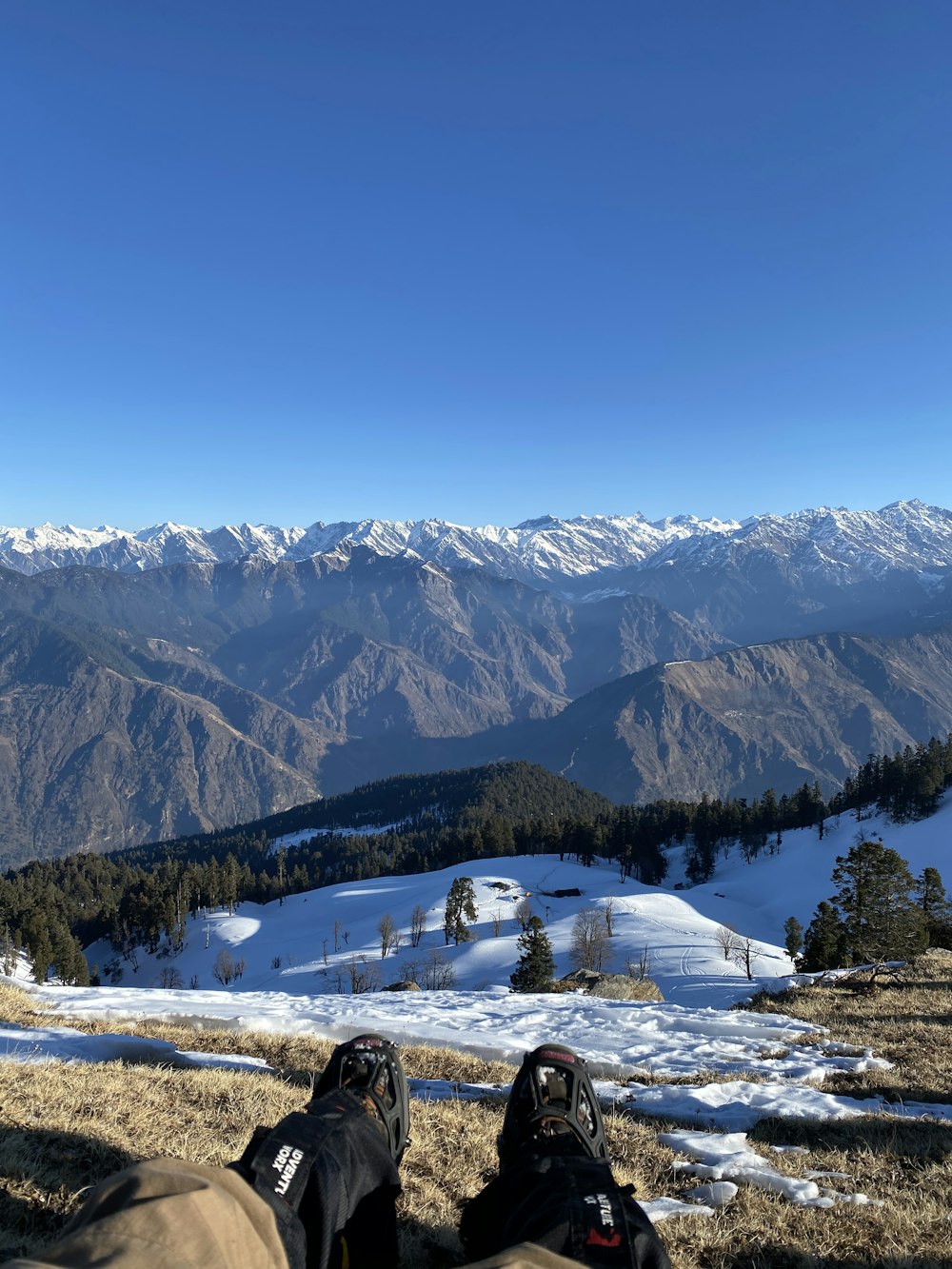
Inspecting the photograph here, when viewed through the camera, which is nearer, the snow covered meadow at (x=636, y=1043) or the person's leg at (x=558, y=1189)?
the person's leg at (x=558, y=1189)

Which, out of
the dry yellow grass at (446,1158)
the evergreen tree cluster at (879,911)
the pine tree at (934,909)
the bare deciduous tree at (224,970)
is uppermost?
the dry yellow grass at (446,1158)

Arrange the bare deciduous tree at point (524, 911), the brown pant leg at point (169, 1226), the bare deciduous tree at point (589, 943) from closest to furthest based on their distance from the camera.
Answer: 1. the brown pant leg at point (169, 1226)
2. the bare deciduous tree at point (589, 943)
3. the bare deciduous tree at point (524, 911)

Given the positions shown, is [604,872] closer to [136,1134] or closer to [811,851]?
[811,851]

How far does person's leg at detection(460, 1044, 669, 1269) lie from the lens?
99.4 inches

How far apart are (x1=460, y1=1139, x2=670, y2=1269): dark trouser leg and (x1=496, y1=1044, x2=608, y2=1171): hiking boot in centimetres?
44

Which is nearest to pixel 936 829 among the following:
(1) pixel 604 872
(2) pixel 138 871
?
(1) pixel 604 872

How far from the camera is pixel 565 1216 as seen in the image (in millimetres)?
2662

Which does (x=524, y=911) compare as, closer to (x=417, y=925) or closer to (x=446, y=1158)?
(x=417, y=925)

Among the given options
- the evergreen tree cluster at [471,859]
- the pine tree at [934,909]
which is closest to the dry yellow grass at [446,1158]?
the pine tree at [934,909]

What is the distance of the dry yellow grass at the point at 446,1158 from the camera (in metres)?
4.10

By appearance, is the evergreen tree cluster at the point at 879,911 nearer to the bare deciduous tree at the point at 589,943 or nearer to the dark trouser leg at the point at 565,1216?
the dark trouser leg at the point at 565,1216

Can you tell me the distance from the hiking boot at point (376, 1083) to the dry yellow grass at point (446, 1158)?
498 millimetres

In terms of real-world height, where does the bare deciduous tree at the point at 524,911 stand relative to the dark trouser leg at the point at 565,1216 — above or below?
below

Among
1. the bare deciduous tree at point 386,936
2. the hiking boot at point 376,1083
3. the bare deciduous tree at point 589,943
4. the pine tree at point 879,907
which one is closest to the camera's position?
the hiking boot at point 376,1083
